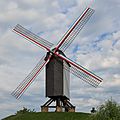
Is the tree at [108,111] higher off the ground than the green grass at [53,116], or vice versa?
the green grass at [53,116]

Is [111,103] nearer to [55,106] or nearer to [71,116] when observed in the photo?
[71,116]

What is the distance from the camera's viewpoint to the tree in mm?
44688

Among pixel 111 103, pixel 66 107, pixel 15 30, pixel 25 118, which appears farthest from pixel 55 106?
pixel 111 103

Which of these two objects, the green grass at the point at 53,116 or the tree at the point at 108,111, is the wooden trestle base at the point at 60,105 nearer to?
the green grass at the point at 53,116

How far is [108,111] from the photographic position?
4531cm

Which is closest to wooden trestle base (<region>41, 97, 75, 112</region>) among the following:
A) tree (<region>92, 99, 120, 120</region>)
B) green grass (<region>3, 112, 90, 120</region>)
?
green grass (<region>3, 112, 90, 120</region>)

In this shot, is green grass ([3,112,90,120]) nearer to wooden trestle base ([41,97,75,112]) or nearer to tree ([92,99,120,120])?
wooden trestle base ([41,97,75,112])

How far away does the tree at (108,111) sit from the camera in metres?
44.7

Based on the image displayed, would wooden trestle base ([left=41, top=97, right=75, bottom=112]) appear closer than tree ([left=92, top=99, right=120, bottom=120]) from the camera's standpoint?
No

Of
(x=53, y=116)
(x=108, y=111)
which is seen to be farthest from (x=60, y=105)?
(x=108, y=111)

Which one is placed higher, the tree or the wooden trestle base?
the wooden trestle base

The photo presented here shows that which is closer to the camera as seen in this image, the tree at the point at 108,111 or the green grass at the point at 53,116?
→ the tree at the point at 108,111

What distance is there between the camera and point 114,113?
44.8m

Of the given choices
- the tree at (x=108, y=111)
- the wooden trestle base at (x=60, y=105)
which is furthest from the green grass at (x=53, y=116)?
the tree at (x=108, y=111)
